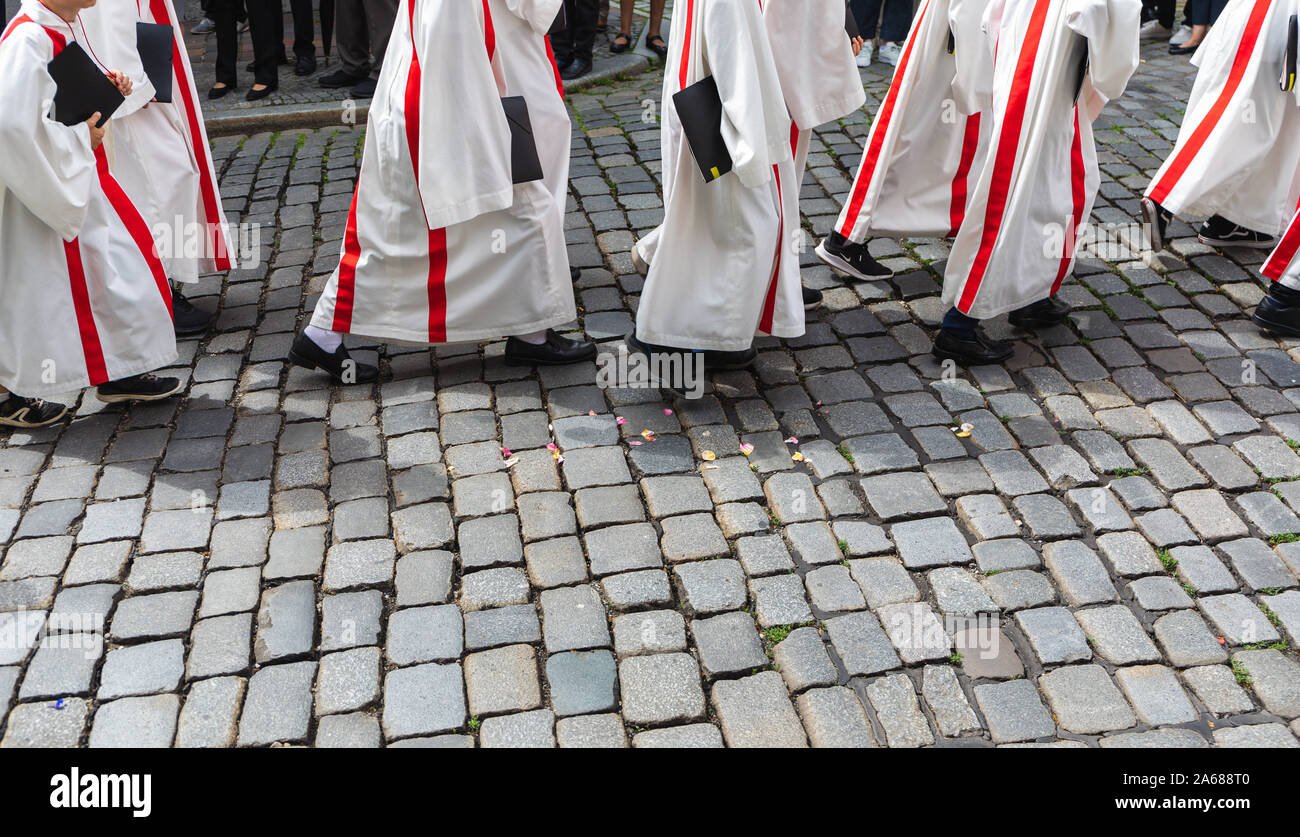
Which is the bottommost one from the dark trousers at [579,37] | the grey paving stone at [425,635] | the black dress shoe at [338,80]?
the grey paving stone at [425,635]

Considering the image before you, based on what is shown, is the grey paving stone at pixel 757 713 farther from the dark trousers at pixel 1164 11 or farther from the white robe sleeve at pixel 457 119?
the dark trousers at pixel 1164 11

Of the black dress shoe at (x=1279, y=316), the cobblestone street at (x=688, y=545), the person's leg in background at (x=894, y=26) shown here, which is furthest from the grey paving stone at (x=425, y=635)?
the person's leg in background at (x=894, y=26)

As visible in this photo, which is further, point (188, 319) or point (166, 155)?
point (188, 319)

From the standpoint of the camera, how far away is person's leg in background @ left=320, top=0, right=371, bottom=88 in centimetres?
834

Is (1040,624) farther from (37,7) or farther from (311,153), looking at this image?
(311,153)

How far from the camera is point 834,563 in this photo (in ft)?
12.1

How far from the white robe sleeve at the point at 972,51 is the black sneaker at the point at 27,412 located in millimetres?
4012

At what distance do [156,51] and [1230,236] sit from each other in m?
5.19

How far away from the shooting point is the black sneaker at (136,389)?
456 centimetres

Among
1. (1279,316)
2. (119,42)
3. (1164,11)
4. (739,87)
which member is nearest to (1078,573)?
(739,87)

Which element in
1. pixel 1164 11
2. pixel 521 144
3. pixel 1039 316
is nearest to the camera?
pixel 521 144

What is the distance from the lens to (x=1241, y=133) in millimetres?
5496

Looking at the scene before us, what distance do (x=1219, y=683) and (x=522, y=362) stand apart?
2871mm

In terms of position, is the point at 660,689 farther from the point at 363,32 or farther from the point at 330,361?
the point at 363,32
